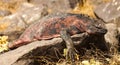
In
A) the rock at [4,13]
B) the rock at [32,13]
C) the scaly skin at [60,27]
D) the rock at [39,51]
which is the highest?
the scaly skin at [60,27]

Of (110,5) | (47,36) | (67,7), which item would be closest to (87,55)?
(47,36)

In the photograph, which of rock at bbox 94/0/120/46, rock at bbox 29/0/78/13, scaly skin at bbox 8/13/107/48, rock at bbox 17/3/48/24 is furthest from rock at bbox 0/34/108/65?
rock at bbox 29/0/78/13

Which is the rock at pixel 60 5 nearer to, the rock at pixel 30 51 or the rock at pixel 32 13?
the rock at pixel 32 13

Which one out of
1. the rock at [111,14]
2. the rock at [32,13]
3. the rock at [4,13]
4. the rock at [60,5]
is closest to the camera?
the rock at [111,14]

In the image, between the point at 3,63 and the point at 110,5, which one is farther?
the point at 110,5

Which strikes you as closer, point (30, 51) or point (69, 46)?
point (30, 51)

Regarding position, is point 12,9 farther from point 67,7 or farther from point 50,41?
point 50,41

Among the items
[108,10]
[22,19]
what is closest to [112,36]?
[108,10]

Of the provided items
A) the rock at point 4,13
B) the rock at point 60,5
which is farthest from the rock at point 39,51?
the rock at point 60,5

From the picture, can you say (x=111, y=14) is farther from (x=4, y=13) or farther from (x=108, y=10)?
(x=4, y=13)
